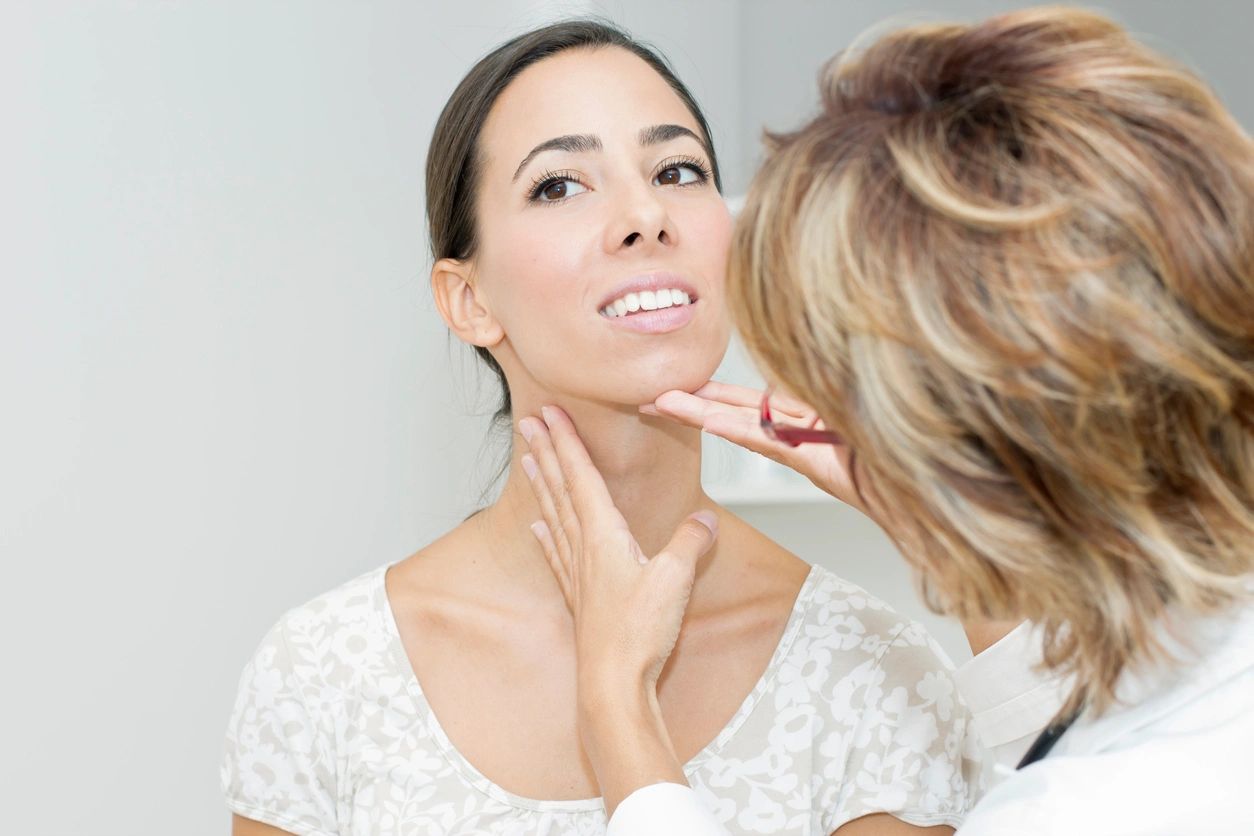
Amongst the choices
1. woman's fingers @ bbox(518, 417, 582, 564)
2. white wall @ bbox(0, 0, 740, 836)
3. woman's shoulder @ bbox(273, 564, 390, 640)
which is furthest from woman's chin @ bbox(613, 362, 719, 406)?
white wall @ bbox(0, 0, 740, 836)

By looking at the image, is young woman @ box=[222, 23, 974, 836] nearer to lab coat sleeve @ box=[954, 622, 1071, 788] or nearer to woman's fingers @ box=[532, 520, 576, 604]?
→ woman's fingers @ box=[532, 520, 576, 604]

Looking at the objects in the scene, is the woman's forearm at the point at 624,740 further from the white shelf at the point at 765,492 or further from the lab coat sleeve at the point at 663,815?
the white shelf at the point at 765,492

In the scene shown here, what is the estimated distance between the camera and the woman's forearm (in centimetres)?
112

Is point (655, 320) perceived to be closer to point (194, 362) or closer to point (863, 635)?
point (863, 635)

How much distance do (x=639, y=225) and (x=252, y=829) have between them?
0.76 metres

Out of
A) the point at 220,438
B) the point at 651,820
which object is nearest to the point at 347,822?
the point at 651,820

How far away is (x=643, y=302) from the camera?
4.36 ft

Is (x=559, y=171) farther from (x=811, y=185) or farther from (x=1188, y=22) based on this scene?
(x=1188, y=22)

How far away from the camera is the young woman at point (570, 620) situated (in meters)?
1.34

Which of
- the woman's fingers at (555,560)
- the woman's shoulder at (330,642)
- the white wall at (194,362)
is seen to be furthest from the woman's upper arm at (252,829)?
the woman's fingers at (555,560)

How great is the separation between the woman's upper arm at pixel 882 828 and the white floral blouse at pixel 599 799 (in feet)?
0.03

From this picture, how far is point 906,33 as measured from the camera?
0.94 metres

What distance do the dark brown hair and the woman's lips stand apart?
225 millimetres

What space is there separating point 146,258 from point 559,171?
24.6 inches
